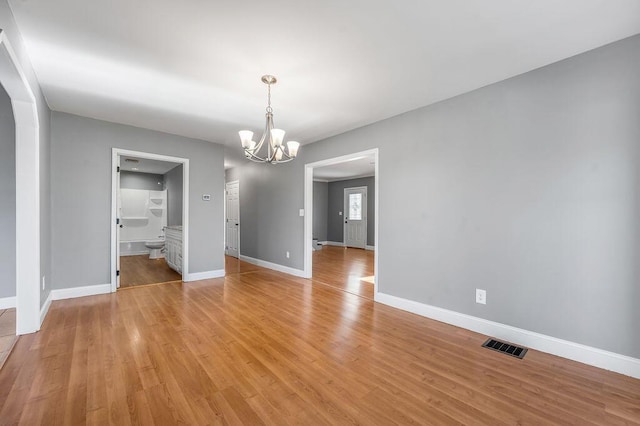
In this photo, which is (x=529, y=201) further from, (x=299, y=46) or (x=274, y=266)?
(x=274, y=266)

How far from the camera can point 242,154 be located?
6266 millimetres

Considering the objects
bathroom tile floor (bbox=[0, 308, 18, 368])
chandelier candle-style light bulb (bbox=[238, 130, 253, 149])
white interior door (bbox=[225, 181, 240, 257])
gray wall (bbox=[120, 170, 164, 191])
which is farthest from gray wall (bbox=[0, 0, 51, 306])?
gray wall (bbox=[120, 170, 164, 191])

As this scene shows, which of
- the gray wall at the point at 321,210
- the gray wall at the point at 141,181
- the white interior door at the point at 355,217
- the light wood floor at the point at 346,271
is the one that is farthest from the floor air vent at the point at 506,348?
the gray wall at the point at 141,181

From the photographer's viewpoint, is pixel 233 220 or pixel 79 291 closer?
pixel 79 291

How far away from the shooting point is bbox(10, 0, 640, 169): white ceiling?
1.92m

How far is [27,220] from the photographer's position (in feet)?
9.14

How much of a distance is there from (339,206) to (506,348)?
8.51 m

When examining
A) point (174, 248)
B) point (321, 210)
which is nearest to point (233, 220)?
point (174, 248)

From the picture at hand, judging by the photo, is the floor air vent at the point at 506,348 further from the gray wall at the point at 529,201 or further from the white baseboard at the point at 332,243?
the white baseboard at the point at 332,243

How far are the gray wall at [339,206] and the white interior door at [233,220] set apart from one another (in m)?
4.34

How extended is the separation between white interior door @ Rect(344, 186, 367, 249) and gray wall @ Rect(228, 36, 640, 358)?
6.01 meters

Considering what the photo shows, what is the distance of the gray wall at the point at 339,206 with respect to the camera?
9875 mm

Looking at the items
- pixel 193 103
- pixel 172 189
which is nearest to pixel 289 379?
pixel 193 103

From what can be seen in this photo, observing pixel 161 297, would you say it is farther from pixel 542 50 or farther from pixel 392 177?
pixel 542 50
